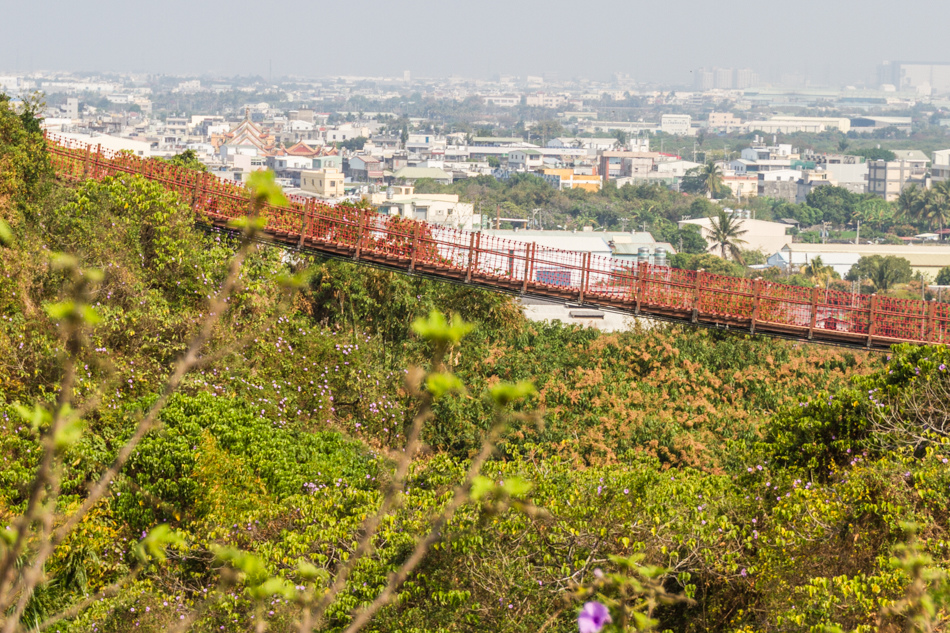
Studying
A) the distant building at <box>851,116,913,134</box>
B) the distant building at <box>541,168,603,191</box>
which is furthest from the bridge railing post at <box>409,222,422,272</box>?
the distant building at <box>851,116,913,134</box>

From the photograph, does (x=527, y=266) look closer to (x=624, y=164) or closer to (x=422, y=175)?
(x=422, y=175)

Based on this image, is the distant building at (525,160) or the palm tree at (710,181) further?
the distant building at (525,160)

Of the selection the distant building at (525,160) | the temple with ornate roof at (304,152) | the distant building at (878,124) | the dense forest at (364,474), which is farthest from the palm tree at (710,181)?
the distant building at (878,124)

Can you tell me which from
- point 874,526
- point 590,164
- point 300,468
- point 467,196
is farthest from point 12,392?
point 590,164

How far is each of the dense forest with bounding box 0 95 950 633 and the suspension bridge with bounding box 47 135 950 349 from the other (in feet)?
1.62

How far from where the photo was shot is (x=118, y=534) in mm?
6465

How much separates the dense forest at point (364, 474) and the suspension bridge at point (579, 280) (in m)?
0.49

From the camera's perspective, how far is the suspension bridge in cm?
988

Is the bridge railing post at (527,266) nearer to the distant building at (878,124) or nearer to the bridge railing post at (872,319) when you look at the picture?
the bridge railing post at (872,319)

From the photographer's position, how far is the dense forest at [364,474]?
16.2 ft

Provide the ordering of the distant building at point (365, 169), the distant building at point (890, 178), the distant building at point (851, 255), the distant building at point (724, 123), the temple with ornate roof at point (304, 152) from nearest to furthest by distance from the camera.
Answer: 1. the distant building at point (851, 255)
2. the distant building at point (890, 178)
3. the distant building at point (365, 169)
4. the temple with ornate roof at point (304, 152)
5. the distant building at point (724, 123)

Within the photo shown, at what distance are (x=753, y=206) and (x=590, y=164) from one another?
2856 cm

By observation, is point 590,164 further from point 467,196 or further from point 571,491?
point 571,491

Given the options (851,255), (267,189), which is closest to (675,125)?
(851,255)
